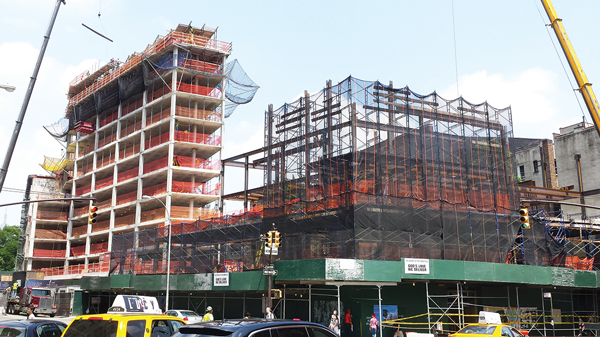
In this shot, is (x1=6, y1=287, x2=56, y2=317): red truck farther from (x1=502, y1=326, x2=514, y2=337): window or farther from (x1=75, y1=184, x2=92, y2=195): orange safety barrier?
(x1=502, y1=326, x2=514, y2=337): window

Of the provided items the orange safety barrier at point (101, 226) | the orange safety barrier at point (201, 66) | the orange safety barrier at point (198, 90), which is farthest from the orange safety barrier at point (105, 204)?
the orange safety barrier at point (201, 66)

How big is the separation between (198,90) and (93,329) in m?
53.5

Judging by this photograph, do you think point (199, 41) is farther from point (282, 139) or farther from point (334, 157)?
point (334, 157)

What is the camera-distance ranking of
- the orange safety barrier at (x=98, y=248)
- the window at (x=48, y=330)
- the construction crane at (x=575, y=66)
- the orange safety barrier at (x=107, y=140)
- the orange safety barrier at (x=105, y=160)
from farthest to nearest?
1. the orange safety barrier at (x=107, y=140)
2. the orange safety barrier at (x=105, y=160)
3. the orange safety barrier at (x=98, y=248)
4. the construction crane at (x=575, y=66)
5. the window at (x=48, y=330)

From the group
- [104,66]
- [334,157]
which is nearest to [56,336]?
[334,157]

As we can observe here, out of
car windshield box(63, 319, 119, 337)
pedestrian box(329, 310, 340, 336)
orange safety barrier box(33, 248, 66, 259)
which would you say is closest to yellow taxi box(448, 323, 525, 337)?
pedestrian box(329, 310, 340, 336)

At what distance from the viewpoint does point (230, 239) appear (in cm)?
3847

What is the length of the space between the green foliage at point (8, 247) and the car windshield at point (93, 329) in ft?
349

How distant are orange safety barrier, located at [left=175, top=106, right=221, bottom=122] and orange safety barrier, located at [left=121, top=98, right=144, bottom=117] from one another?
7796 millimetres

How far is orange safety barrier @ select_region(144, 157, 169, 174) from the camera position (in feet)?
195

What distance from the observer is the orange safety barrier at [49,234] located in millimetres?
76750

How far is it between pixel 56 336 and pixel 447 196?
2494cm

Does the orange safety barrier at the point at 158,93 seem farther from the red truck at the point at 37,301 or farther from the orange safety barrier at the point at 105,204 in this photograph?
the red truck at the point at 37,301

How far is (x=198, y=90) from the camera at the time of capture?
204ft
